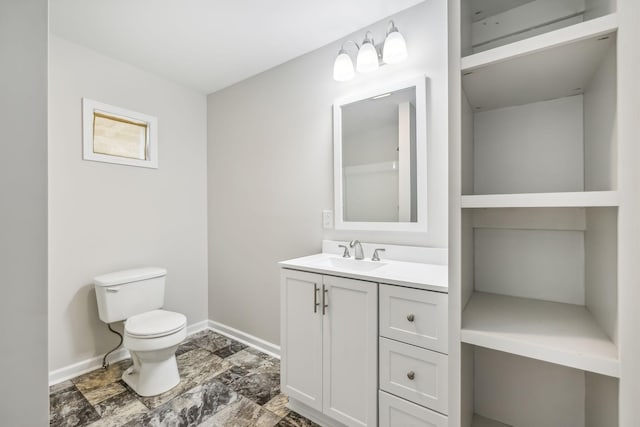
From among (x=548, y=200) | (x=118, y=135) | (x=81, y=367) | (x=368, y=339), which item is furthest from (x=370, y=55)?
(x=81, y=367)

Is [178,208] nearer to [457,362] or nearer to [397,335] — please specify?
[397,335]

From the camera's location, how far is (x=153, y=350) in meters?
1.83

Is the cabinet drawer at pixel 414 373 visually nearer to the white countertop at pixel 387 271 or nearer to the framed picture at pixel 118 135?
the white countertop at pixel 387 271

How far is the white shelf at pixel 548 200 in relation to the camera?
0.72 metres

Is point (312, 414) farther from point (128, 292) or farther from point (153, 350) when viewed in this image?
point (128, 292)

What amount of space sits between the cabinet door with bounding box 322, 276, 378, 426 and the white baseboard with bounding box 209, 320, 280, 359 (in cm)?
100

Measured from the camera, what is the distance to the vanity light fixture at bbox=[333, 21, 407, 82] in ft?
5.54

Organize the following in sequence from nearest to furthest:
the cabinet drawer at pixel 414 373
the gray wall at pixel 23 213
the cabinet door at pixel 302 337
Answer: the gray wall at pixel 23 213, the cabinet drawer at pixel 414 373, the cabinet door at pixel 302 337

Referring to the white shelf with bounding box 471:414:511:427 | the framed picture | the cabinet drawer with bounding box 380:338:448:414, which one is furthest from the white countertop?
the framed picture

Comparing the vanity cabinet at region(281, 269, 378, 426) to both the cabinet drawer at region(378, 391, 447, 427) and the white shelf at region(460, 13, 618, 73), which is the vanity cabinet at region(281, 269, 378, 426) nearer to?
the cabinet drawer at region(378, 391, 447, 427)

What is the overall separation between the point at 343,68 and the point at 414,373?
177 cm

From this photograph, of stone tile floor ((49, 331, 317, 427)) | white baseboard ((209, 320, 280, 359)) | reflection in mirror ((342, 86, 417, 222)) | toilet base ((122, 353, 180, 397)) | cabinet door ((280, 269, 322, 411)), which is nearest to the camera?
cabinet door ((280, 269, 322, 411))

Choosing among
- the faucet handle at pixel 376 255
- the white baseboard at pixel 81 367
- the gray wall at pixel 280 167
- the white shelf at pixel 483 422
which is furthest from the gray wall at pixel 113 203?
the white shelf at pixel 483 422

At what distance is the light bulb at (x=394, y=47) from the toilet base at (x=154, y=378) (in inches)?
94.8
